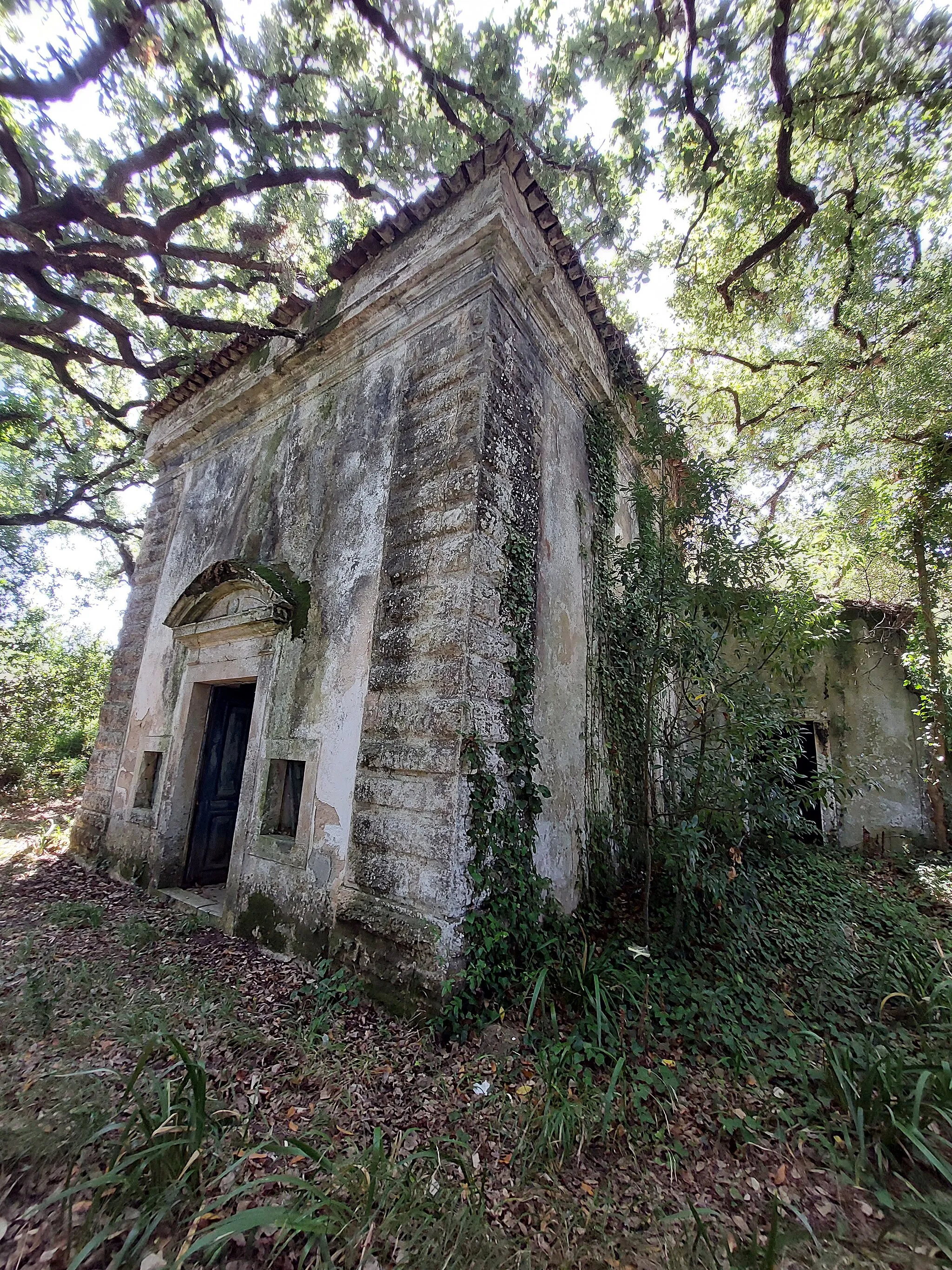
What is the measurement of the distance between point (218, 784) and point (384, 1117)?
4320 millimetres

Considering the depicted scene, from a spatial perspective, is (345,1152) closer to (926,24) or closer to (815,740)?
(815,740)

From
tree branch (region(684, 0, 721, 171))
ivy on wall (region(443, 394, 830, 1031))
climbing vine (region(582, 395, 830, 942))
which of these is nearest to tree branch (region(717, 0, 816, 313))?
tree branch (region(684, 0, 721, 171))

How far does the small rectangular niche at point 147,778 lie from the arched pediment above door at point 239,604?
4.77ft

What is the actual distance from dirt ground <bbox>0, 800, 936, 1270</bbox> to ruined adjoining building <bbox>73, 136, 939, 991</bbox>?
0.45m

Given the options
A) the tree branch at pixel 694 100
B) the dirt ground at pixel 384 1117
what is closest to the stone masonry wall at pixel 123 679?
the dirt ground at pixel 384 1117

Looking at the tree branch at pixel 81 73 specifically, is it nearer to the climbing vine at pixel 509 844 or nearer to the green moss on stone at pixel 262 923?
the climbing vine at pixel 509 844

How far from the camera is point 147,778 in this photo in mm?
6141

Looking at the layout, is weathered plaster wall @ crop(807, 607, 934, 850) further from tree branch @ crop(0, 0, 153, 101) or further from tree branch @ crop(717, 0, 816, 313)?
tree branch @ crop(0, 0, 153, 101)

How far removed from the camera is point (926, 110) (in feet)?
20.0

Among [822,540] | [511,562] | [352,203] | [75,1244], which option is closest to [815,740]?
[822,540]

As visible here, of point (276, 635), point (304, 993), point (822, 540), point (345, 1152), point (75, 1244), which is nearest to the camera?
point (75, 1244)

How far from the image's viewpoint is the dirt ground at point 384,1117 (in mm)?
1986

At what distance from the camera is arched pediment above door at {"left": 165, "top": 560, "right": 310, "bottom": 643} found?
477cm

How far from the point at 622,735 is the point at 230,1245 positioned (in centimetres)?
453
